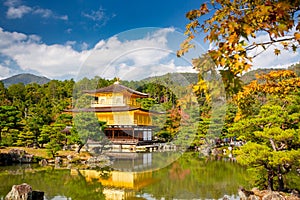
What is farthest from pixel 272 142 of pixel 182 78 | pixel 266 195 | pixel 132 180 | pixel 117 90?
pixel 117 90

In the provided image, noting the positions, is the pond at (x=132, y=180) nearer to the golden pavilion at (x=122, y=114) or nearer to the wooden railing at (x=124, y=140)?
the wooden railing at (x=124, y=140)

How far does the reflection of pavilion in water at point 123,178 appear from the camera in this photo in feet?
24.9

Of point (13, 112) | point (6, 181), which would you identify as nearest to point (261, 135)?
point (6, 181)

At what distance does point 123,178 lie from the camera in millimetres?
9547

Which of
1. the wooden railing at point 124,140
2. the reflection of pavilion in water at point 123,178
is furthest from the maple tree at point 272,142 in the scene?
the wooden railing at point 124,140

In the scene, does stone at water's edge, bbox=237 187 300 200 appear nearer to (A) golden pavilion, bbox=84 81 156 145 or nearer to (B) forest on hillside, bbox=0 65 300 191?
(B) forest on hillside, bbox=0 65 300 191

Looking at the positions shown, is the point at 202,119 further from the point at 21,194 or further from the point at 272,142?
the point at 21,194

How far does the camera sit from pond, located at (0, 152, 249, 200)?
24.2 ft

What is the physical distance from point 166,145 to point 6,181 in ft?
37.1

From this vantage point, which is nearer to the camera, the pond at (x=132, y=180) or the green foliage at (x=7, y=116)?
the pond at (x=132, y=180)

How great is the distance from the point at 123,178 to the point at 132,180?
45 centimetres

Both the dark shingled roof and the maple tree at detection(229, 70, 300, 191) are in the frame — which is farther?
the dark shingled roof

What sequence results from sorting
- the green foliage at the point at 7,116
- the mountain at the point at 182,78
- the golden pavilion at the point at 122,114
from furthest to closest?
the golden pavilion at the point at 122,114 → the green foliage at the point at 7,116 → the mountain at the point at 182,78

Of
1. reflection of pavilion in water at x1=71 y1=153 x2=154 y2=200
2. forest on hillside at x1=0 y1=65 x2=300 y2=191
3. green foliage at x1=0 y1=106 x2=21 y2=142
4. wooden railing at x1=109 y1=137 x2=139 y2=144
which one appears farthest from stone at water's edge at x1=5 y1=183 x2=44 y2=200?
wooden railing at x1=109 y1=137 x2=139 y2=144
